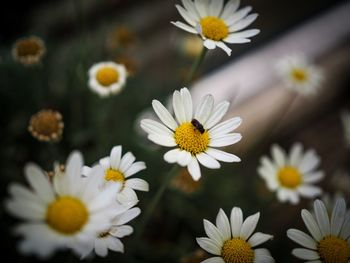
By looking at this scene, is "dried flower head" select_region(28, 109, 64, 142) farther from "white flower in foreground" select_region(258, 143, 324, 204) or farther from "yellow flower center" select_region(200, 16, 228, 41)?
"white flower in foreground" select_region(258, 143, 324, 204)

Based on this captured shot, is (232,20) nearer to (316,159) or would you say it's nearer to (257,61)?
(316,159)

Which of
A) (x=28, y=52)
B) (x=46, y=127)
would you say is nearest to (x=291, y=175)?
(x=46, y=127)

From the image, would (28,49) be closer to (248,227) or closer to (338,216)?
(248,227)

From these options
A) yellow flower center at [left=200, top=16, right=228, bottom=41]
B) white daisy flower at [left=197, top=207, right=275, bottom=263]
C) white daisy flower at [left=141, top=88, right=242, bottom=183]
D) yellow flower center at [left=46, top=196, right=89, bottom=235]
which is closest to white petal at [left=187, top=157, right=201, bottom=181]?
white daisy flower at [left=141, top=88, right=242, bottom=183]

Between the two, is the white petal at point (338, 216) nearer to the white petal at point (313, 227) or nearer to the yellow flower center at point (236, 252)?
the white petal at point (313, 227)

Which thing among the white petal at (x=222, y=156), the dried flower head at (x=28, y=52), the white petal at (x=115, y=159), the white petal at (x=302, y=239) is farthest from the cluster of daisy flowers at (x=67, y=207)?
the dried flower head at (x=28, y=52)

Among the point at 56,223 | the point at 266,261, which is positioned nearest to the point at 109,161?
the point at 56,223
